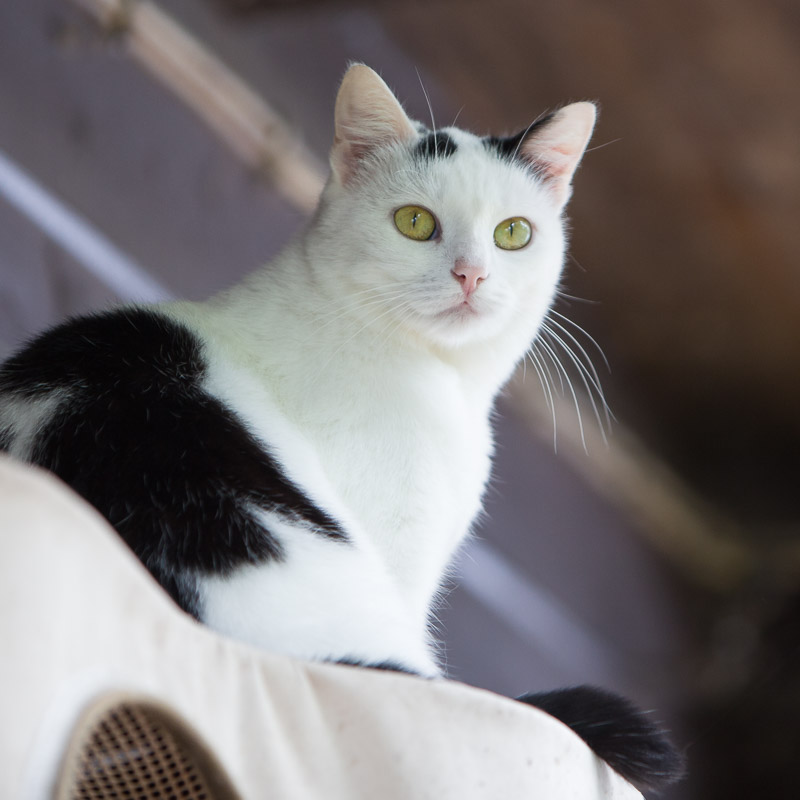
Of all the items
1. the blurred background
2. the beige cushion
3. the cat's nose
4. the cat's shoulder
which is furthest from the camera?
the blurred background

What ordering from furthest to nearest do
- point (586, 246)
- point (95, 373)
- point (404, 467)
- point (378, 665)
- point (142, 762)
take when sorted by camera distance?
point (586, 246) < point (404, 467) < point (95, 373) < point (378, 665) < point (142, 762)

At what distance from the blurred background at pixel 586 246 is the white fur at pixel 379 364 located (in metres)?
0.26

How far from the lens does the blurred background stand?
2410 mm

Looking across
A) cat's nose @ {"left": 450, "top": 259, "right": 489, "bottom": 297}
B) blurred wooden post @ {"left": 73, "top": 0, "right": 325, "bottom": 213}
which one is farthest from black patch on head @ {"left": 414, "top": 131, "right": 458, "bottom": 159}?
blurred wooden post @ {"left": 73, "top": 0, "right": 325, "bottom": 213}

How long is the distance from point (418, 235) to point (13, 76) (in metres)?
1.38

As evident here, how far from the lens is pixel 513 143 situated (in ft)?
5.09

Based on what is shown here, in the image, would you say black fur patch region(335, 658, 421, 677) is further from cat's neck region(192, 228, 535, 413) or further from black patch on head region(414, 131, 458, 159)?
black patch on head region(414, 131, 458, 159)

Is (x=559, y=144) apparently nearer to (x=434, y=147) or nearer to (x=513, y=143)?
(x=513, y=143)

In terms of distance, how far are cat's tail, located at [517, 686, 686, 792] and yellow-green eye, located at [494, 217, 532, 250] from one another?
0.66 metres

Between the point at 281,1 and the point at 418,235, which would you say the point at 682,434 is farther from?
the point at 418,235

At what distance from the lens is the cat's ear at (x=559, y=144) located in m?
1.52

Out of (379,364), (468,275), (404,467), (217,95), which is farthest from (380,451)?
(217,95)

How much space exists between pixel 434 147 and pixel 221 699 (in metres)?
0.96

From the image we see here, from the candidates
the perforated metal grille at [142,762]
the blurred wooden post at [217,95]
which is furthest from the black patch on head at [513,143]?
the blurred wooden post at [217,95]
